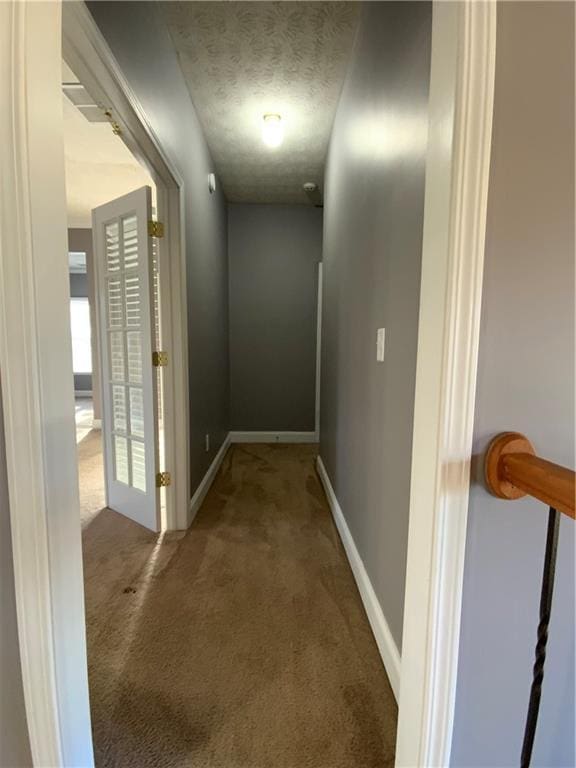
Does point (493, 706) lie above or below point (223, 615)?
above

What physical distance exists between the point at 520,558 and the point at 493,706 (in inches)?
13.8

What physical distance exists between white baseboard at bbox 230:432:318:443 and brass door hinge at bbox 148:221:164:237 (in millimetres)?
2630

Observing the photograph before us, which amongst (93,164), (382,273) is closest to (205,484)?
(382,273)

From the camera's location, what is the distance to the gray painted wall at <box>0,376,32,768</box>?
744 mm

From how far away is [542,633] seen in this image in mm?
754

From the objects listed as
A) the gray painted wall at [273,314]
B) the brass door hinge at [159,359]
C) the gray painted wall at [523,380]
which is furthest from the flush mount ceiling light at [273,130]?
the gray painted wall at [523,380]

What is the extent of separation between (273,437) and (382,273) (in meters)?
3.16

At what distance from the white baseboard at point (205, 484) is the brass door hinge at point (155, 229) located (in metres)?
1.66

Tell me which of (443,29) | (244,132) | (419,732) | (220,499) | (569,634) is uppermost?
(244,132)

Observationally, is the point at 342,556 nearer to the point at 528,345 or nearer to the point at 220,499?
the point at 220,499

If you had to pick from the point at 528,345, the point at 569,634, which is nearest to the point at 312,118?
the point at 528,345

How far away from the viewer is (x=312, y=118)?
2619 millimetres

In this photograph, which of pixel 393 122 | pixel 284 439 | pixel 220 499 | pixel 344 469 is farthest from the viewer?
pixel 284 439

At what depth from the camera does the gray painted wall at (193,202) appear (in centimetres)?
151
